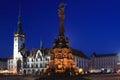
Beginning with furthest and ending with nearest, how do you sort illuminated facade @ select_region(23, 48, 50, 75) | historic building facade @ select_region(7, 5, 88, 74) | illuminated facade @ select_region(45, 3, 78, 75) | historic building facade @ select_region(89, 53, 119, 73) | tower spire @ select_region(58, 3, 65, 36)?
historic building facade @ select_region(89, 53, 119, 73)
historic building facade @ select_region(7, 5, 88, 74)
illuminated facade @ select_region(23, 48, 50, 75)
tower spire @ select_region(58, 3, 65, 36)
illuminated facade @ select_region(45, 3, 78, 75)

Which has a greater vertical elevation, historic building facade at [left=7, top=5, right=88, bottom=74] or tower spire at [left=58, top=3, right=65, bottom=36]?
tower spire at [left=58, top=3, right=65, bottom=36]

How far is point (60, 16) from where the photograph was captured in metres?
46.1

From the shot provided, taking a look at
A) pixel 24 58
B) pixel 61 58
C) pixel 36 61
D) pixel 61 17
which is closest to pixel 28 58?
pixel 24 58

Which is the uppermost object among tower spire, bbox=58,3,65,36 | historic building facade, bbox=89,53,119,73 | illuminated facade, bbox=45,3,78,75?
tower spire, bbox=58,3,65,36

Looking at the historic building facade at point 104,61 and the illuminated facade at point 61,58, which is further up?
the illuminated facade at point 61,58

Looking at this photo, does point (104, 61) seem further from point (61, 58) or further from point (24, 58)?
point (61, 58)

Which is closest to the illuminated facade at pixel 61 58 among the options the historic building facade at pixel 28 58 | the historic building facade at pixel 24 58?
the historic building facade at pixel 28 58

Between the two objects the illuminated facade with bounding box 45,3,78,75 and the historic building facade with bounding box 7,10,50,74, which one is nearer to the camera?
the illuminated facade with bounding box 45,3,78,75

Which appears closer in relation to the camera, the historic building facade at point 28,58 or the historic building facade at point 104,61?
the historic building facade at point 28,58

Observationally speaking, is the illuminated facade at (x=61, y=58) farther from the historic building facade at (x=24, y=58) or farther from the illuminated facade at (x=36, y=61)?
the illuminated facade at (x=36, y=61)

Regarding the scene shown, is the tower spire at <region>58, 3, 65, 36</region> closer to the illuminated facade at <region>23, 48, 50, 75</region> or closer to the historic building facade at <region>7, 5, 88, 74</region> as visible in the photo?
the historic building facade at <region>7, 5, 88, 74</region>

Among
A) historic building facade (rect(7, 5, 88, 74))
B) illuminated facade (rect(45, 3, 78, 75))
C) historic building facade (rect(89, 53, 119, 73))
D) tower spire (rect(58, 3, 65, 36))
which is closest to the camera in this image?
illuminated facade (rect(45, 3, 78, 75))

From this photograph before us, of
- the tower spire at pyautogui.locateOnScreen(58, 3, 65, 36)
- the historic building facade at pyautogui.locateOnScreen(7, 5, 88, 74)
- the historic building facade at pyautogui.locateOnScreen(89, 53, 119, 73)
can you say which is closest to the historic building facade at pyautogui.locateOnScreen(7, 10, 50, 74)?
the historic building facade at pyautogui.locateOnScreen(7, 5, 88, 74)

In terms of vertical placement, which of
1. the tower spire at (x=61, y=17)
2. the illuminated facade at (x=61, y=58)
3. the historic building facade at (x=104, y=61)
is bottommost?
the historic building facade at (x=104, y=61)
